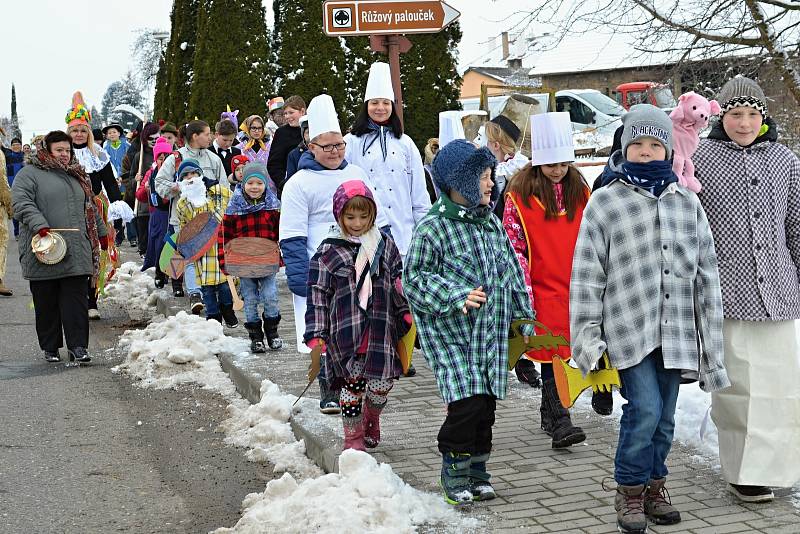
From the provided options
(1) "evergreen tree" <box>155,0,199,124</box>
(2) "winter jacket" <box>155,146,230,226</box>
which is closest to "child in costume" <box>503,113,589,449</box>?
(2) "winter jacket" <box>155,146,230,226</box>

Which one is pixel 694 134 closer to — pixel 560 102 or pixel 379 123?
pixel 379 123

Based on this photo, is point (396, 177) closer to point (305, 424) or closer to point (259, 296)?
point (305, 424)

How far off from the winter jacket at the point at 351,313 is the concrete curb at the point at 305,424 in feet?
1.60

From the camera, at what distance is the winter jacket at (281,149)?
38.5 ft

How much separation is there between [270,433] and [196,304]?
17.0 feet

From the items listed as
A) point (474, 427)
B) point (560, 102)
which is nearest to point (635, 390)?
point (474, 427)

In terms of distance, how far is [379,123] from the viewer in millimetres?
8070

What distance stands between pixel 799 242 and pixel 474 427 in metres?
→ 1.78

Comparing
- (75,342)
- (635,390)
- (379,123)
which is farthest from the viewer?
(75,342)

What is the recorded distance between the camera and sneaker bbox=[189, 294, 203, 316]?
12.1 m

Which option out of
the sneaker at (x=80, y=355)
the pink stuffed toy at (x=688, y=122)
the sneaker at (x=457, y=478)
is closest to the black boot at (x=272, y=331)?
the sneaker at (x=80, y=355)

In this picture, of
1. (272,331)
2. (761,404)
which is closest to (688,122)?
(761,404)

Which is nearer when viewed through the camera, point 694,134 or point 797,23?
point 694,134

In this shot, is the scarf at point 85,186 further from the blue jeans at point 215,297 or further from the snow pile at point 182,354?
the blue jeans at point 215,297
